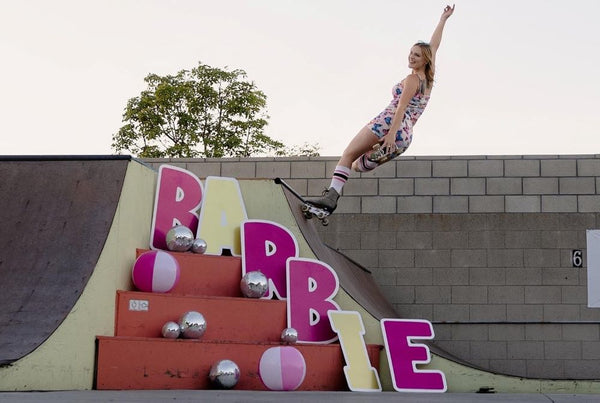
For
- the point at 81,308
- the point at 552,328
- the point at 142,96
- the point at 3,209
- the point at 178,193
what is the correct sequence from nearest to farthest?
1. the point at 81,308
2. the point at 3,209
3. the point at 178,193
4. the point at 552,328
5. the point at 142,96

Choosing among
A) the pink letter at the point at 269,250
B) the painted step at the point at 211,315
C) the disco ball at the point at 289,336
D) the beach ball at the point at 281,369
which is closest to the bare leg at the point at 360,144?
the pink letter at the point at 269,250

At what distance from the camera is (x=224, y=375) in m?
6.43

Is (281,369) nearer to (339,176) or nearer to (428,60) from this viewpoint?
(339,176)

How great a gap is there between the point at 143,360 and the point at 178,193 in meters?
1.62

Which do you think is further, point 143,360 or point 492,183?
point 492,183

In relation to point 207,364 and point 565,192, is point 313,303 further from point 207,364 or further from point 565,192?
point 565,192

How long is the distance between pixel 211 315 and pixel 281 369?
687 millimetres

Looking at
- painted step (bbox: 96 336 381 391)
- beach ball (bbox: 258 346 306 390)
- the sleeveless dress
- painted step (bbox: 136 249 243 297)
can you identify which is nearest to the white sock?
the sleeveless dress

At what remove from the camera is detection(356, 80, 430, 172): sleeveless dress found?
327 inches

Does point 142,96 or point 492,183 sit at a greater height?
point 142,96

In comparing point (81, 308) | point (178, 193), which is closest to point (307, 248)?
point (178, 193)

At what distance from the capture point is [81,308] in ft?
20.6

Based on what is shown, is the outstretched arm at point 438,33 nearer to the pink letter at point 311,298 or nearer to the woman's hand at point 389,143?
the woman's hand at point 389,143

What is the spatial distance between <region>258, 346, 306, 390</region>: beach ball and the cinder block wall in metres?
4.72
